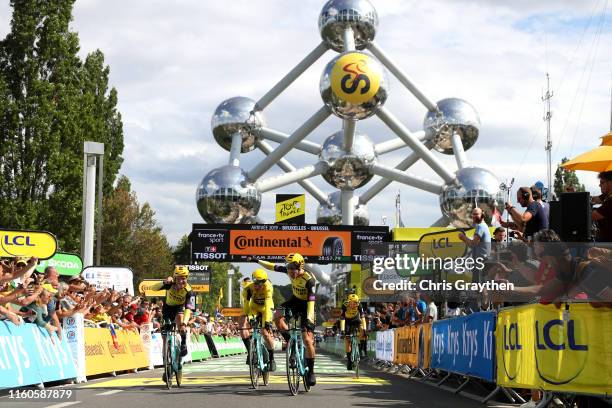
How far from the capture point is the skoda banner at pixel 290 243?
39906 millimetres

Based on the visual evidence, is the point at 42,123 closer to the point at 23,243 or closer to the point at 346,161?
the point at 346,161

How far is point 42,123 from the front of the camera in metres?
43.6

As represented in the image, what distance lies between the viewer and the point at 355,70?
35.1 meters

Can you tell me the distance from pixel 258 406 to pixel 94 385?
5043 millimetres

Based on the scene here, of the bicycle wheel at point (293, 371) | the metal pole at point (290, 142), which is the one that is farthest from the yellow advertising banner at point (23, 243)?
the metal pole at point (290, 142)

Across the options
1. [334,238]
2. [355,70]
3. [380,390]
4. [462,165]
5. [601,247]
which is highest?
[355,70]

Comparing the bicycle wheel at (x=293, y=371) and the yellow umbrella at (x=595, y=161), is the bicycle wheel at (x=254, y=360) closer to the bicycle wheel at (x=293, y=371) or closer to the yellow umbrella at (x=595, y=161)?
the bicycle wheel at (x=293, y=371)

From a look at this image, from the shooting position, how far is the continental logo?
4003 centimetres

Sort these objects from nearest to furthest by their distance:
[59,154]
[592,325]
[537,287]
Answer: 1. [592,325]
2. [537,287]
3. [59,154]

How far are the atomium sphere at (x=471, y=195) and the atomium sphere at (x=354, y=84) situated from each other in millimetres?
5229

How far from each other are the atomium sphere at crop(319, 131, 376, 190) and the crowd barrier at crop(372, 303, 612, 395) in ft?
87.7

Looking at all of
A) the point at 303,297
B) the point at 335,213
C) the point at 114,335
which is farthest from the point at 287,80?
the point at 303,297

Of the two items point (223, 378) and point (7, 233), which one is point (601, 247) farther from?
point (7, 233)

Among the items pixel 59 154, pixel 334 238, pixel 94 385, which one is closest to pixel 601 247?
pixel 94 385
